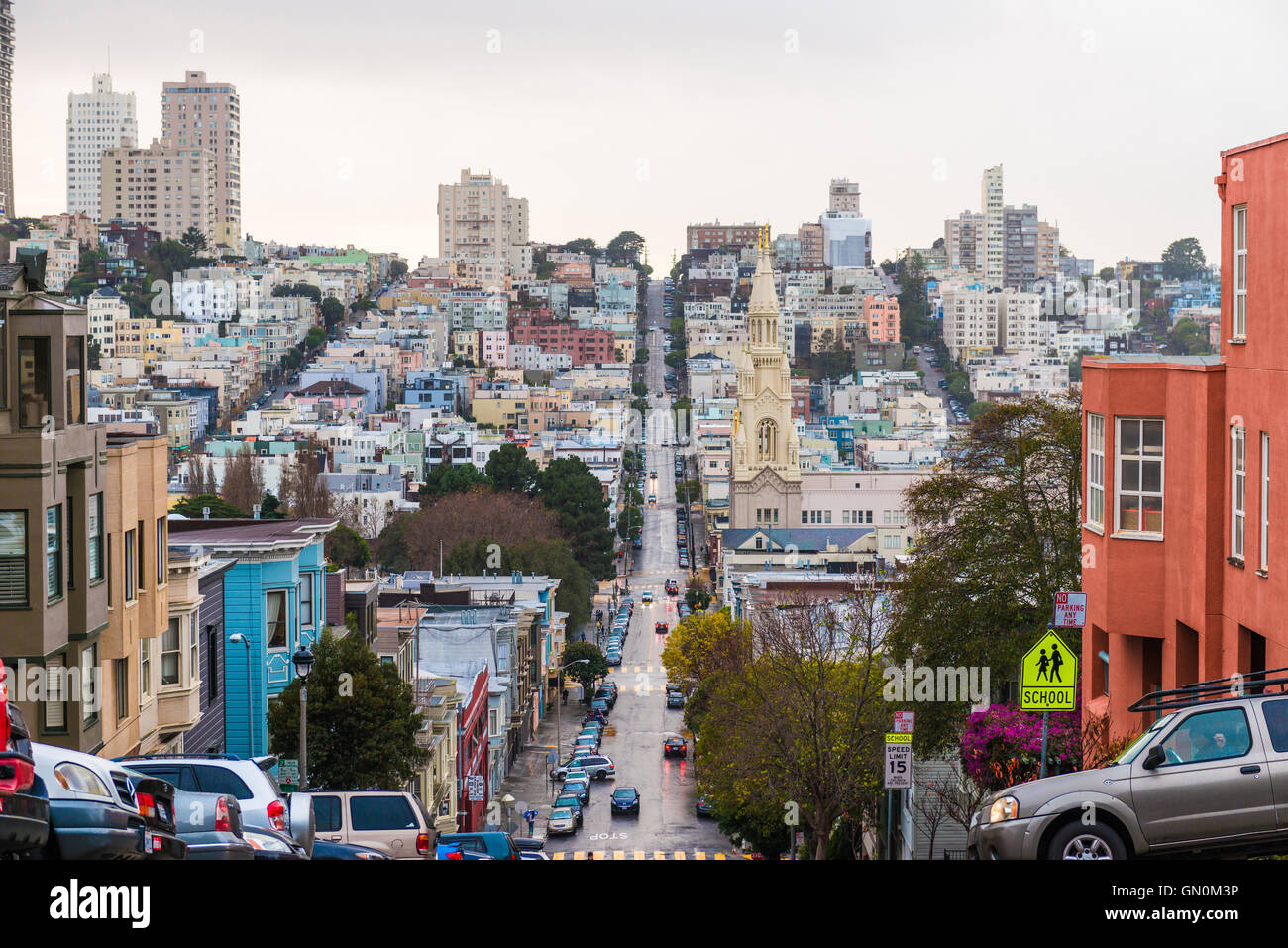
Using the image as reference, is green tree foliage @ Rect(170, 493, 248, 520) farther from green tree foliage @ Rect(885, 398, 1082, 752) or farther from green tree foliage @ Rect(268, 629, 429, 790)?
green tree foliage @ Rect(885, 398, 1082, 752)

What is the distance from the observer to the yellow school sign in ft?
53.4

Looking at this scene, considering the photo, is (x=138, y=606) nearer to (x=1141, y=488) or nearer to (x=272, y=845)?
(x=272, y=845)

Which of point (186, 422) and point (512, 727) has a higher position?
point (186, 422)

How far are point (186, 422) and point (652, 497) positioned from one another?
1874 inches

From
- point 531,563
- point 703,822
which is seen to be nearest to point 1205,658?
point 703,822

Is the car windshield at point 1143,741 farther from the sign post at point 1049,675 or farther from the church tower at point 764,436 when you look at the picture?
the church tower at point 764,436

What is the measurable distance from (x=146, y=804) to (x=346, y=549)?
281 ft

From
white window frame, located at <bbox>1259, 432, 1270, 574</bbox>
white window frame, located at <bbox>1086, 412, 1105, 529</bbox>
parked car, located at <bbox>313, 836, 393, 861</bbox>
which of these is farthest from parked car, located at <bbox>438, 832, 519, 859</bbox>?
white window frame, located at <bbox>1259, 432, 1270, 574</bbox>

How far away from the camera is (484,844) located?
864 inches

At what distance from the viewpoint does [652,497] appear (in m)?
194

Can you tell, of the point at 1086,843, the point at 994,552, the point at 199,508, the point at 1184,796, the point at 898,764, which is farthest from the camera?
the point at 199,508

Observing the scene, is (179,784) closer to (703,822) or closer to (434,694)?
(434,694)

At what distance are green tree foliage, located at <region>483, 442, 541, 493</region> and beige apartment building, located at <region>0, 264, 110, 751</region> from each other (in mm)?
107805

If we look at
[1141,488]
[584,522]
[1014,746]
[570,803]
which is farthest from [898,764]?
[584,522]
